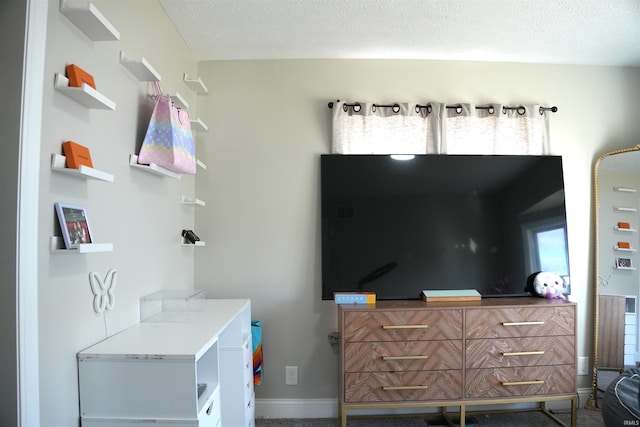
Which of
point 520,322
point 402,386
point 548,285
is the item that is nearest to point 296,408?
point 402,386

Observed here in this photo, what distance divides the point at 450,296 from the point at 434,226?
473mm

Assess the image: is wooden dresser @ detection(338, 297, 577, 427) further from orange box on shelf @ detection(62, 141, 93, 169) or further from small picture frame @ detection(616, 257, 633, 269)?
orange box on shelf @ detection(62, 141, 93, 169)

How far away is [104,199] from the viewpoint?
4.39 feet

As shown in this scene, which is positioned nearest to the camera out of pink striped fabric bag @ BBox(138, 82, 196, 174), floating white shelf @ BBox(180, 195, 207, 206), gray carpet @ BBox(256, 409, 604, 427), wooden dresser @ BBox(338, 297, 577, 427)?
pink striped fabric bag @ BBox(138, 82, 196, 174)

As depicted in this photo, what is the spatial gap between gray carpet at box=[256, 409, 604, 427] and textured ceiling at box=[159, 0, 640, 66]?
2518 millimetres

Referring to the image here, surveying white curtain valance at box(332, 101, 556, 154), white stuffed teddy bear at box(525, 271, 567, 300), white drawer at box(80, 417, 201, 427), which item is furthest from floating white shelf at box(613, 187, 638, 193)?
white drawer at box(80, 417, 201, 427)

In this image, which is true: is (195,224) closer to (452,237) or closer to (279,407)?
(279,407)

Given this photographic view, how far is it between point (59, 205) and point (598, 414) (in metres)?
3.35

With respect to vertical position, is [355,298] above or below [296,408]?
above

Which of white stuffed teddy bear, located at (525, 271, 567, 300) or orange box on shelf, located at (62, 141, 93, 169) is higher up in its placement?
orange box on shelf, located at (62, 141, 93, 169)

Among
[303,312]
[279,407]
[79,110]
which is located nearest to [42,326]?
[79,110]

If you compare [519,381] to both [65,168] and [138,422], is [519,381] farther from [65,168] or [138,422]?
[65,168]

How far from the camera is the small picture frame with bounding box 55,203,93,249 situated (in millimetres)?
1077

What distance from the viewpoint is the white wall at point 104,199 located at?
1.06 m
